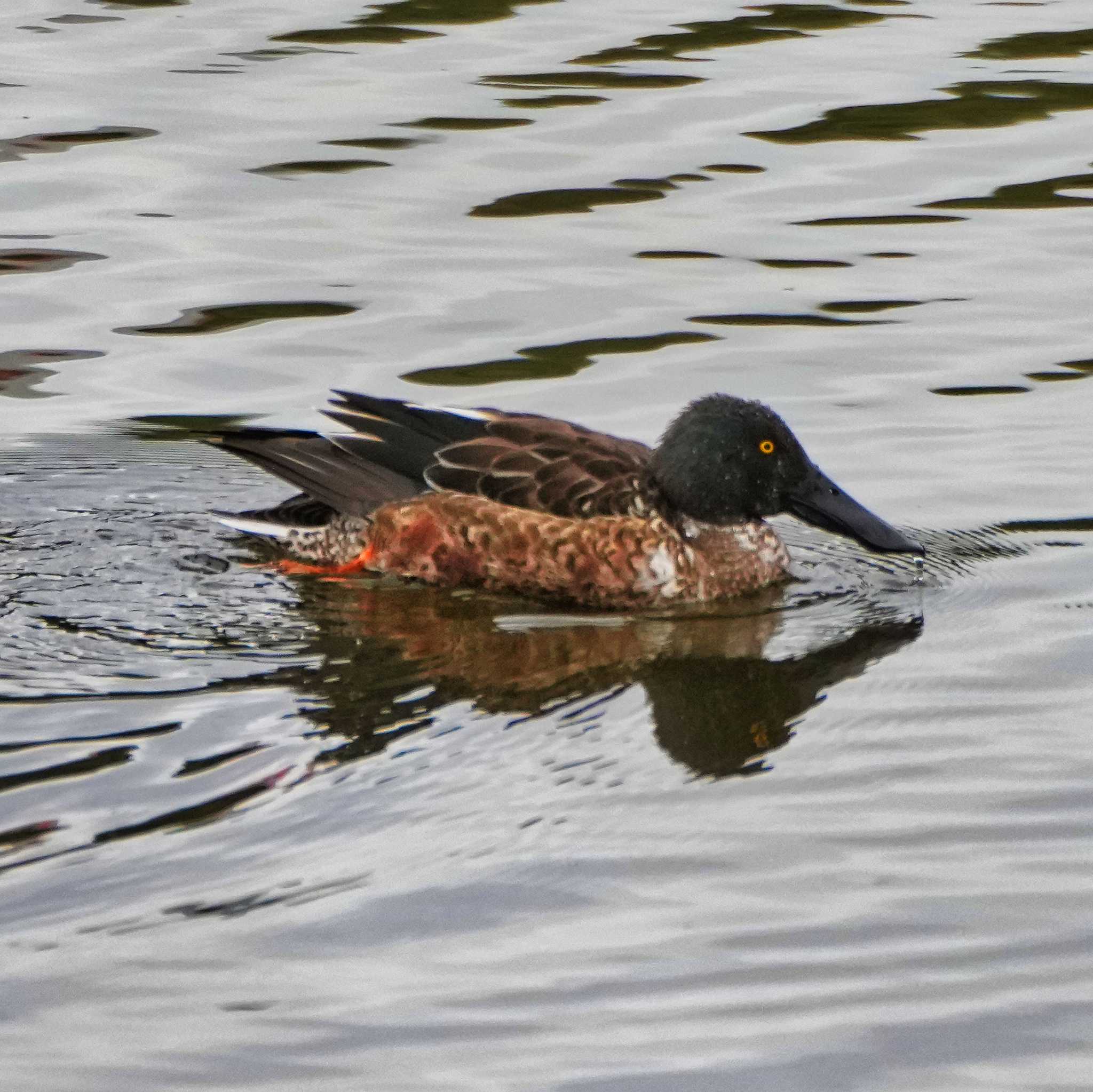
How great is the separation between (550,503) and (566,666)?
1177 millimetres

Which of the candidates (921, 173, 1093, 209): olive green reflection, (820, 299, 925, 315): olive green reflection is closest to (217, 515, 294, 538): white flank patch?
(820, 299, 925, 315): olive green reflection

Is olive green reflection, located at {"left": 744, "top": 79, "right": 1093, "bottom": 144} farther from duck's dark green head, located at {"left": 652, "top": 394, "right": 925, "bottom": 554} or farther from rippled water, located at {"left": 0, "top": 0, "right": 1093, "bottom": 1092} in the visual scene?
duck's dark green head, located at {"left": 652, "top": 394, "right": 925, "bottom": 554}

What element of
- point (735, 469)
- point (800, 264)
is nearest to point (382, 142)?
point (800, 264)

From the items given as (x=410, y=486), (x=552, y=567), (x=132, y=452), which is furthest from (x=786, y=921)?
(x=132, y=452)

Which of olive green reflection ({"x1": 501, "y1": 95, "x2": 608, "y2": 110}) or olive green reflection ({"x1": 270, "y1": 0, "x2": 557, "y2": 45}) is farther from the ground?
olive green reflection ({"x1": 270, "y1": 0, "x2": 557, "y2": 45})

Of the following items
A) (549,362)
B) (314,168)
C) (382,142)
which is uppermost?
(382,142)

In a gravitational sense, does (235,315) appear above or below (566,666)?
above

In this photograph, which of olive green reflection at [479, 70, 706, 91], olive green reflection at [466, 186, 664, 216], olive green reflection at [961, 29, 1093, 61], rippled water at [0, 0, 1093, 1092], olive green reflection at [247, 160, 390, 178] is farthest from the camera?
olive green reflection at [961, 29, 1093, 61]

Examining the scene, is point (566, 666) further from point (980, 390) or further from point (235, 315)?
point (235, 315)

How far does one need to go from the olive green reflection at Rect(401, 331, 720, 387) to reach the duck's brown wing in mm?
1818

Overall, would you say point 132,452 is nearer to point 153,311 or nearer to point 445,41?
point 153,311

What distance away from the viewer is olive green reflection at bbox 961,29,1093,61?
1576cm

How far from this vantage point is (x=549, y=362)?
1111 centimetres


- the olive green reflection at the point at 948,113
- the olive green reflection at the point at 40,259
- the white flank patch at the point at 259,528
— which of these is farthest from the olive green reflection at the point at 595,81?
the white flank patch at the point at 259,528
